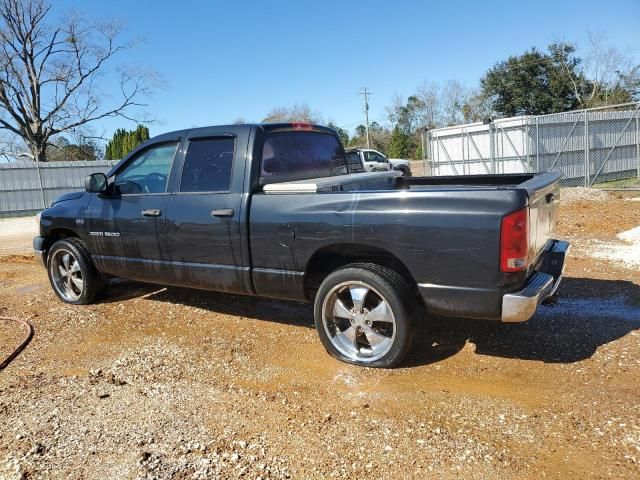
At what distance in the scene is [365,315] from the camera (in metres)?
3.92

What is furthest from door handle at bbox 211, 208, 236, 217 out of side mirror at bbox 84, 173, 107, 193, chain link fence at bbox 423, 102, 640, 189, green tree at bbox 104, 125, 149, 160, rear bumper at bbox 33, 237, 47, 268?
green tree at bbox 104, 125, 149, 160

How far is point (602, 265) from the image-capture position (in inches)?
264

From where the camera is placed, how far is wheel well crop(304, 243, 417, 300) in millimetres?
3861

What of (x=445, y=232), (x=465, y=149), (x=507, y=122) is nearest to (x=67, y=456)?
(x=445, y=232)

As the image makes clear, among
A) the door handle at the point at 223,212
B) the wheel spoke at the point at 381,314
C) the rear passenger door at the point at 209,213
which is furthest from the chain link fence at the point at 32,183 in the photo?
the wheel spoke at the point at 381,314

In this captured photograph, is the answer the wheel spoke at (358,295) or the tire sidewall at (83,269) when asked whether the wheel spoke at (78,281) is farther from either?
the wheel spoke at (358,295)

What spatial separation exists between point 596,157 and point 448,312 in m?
18.7

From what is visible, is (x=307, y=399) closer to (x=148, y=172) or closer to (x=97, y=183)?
(x=148, y=172)

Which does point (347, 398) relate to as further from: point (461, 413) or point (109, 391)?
point (109, 391)

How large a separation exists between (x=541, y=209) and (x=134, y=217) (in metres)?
3.65

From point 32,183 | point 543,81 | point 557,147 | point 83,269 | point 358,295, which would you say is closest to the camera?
point 358,295

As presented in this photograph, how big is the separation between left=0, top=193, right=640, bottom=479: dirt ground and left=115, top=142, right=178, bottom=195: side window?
1.36 meters

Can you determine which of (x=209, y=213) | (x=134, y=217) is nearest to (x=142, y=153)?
(x=134, y=217)

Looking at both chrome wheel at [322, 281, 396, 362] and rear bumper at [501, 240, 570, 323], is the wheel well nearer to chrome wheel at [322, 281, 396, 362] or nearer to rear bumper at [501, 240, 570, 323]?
chrome wheel at [322, 281, 396, 362]
